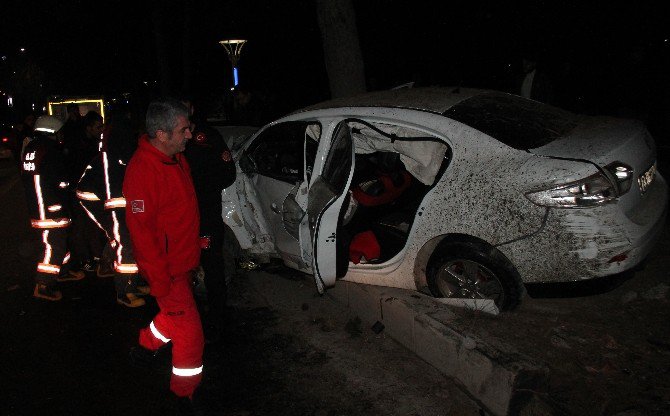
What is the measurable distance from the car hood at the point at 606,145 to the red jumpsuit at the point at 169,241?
7.42 feet

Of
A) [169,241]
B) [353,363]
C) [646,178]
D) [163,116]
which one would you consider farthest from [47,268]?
[646,178]

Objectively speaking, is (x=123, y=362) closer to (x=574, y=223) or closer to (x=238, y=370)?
(x=238, y=370)

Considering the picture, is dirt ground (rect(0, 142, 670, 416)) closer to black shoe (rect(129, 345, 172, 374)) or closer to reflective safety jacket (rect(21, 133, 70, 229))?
black shoe (rect(129, 345, 172, 374))

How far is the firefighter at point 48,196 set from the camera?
483 cm

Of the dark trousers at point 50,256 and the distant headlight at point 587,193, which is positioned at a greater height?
the distant headlight at point 587,193

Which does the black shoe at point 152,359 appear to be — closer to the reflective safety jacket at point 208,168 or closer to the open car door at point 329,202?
the reflective safety jacket at point 208,168

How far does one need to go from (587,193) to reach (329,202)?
5.58 ft

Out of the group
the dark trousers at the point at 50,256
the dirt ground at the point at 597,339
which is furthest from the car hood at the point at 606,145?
the dark trousers at the point at 50,256

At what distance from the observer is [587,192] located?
3146 millimetres

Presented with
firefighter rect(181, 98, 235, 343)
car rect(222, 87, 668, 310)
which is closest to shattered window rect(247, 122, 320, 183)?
car rect(222, 87, 668, 310)

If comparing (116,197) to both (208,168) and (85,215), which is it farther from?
(85,215)

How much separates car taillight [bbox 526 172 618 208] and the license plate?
324 mm

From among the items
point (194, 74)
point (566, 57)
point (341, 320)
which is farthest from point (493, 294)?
point (194, 74)

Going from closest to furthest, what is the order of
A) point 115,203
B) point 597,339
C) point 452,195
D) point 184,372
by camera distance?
point 184,372
point 597,339
point 452,195
point 115,203
